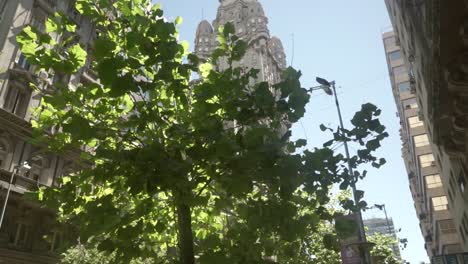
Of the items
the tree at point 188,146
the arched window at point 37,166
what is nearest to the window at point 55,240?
the arched window at point 37,166

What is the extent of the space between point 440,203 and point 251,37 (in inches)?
2298

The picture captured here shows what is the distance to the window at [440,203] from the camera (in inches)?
1614

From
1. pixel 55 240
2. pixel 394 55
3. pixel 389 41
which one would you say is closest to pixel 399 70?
pixel 394 55

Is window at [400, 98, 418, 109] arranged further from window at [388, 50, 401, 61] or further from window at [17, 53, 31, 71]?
window at [17, 53, 31, 71]

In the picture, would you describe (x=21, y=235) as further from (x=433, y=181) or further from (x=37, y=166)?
(x=433, y=181)

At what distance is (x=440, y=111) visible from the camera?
14.5 meters

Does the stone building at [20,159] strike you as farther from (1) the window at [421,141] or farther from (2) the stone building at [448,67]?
(1) the window at [421,141]

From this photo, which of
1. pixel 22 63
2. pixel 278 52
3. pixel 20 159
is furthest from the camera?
pixel 278 52

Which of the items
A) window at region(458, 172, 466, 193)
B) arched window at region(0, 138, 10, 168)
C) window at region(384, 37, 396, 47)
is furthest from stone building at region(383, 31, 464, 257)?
arched window at region(0, 138, 10, 168)

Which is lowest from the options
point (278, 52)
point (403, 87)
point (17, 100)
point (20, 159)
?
point (20, 159)

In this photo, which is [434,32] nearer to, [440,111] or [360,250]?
[440,111]

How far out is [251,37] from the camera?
291ft

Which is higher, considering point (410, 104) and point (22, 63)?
point (410, 104)

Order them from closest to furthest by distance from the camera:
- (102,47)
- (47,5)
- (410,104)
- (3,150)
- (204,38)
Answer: (102,47)
(3,150)
(47,5)
(410,104)
(204,38)
